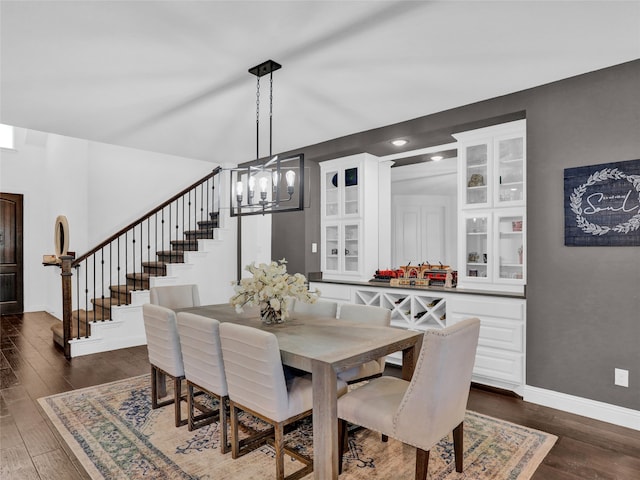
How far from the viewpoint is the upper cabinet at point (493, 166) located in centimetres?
354

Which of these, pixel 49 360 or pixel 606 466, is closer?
pixel 606 466

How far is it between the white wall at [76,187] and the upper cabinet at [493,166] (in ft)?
12.5

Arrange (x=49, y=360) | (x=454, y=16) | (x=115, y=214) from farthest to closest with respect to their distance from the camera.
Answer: (x=115, y=214) → (x=49, y=360) → (x=454, y=16)

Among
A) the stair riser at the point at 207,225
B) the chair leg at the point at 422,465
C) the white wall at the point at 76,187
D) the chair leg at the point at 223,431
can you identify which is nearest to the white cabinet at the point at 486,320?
the chair leg at the point at 422,465

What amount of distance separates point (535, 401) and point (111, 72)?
14.1 ft

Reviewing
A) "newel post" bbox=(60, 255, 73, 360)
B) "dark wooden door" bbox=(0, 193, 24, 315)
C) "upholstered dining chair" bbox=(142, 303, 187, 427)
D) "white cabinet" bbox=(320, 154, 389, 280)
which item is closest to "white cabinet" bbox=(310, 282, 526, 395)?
"white cabinet" bbox=(320, 154, 389, 280)

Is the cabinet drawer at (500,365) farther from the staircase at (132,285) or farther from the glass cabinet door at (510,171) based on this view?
the staircase at (132,285)

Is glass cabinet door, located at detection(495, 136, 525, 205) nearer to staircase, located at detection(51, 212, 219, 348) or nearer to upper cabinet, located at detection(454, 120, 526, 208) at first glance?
upper cabinet, located at detection(454, 120, 526, 208)

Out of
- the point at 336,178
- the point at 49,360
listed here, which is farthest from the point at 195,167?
the point at 49,360

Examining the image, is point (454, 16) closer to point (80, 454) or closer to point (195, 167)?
point (80, 454)

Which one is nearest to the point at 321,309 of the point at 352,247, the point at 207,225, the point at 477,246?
the point at 477,246

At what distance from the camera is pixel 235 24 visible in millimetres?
2330

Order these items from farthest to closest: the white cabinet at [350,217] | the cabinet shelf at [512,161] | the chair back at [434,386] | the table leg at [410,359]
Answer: the white cabinet at [350,217]
the cabinet shelf at [512,161]
the table leg at [410,359]
the chair back at [434,386]

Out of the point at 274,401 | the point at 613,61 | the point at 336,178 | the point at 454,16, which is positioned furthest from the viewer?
the point at 336,178
